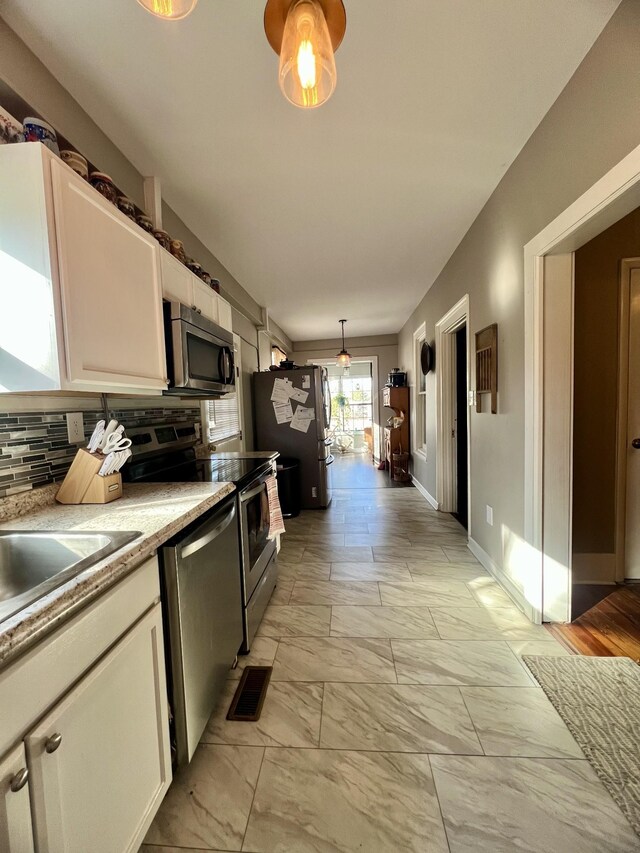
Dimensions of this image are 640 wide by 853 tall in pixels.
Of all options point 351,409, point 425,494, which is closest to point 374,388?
point 351,409

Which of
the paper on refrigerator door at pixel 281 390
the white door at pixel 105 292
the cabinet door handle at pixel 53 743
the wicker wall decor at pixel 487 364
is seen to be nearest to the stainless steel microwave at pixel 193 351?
the white door at pixel 105 292

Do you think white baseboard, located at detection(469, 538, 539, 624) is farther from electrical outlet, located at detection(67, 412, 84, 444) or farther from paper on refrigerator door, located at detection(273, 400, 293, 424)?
electrical outlet, located at detection(67, 412, 84, 444)

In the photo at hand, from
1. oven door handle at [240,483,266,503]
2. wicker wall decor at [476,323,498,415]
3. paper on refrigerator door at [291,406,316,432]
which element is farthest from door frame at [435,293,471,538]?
oven door handle at [240,483,266,503]

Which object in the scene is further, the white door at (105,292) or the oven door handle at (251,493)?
the oven door handle at (251,493)

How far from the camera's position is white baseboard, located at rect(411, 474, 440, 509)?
4.01m

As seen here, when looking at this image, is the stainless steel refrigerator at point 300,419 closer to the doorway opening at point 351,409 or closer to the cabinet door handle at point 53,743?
the cabinet door handle at point 53,743

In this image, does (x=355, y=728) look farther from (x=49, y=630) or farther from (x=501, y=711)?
(x=49, y=630)

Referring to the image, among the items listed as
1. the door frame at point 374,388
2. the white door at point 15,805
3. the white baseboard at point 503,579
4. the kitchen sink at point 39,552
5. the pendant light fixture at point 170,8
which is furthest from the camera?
the door frame at point 374,388

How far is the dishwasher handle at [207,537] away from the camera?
3.64 ft

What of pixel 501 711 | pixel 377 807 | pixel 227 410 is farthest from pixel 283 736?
pixel 227 410

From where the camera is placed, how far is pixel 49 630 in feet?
2.13

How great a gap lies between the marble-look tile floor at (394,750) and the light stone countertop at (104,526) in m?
0.88

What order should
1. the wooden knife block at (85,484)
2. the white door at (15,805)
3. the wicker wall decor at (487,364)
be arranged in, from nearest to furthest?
the white door at (15,805)
the wooden knife block at (85,484)
the wicker wall decor at (487,364)

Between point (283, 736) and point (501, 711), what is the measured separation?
87cm
